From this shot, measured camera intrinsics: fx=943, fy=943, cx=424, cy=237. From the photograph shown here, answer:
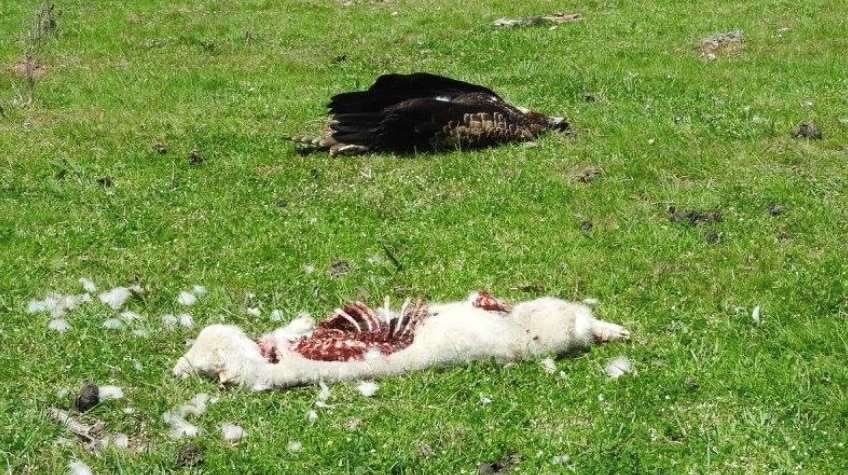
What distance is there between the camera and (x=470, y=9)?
19328mm

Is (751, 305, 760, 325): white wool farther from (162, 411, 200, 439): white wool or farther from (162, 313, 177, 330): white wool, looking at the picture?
(162, 313, 177, 330): white wool

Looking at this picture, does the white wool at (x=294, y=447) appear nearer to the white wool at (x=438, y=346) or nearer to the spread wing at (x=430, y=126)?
the white wool at (x=438, y=346)

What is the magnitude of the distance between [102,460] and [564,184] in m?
5.67

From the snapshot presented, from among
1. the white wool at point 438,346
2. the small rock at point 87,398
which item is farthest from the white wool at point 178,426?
the small rock at point 87,398

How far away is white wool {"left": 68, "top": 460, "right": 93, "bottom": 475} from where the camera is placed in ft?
17.2

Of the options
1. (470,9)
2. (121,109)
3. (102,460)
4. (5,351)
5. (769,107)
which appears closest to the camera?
(102,460)

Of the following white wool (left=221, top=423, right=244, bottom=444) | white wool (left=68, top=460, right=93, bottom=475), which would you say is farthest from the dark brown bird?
white wool (left=68, top=460, right=93, bottom=475)

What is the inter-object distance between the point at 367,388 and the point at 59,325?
8.18ft

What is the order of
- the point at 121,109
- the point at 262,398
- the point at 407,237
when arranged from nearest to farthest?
the point at 262,398
the point at 407,237
the point at 121,109

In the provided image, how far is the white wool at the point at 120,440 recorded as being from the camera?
554 cm

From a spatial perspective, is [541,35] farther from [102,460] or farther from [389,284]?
[102,460]

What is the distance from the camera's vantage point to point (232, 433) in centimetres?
564

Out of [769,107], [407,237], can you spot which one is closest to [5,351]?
[407,237]

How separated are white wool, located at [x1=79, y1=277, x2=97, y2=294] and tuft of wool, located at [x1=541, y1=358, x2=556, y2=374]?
11.9ft
